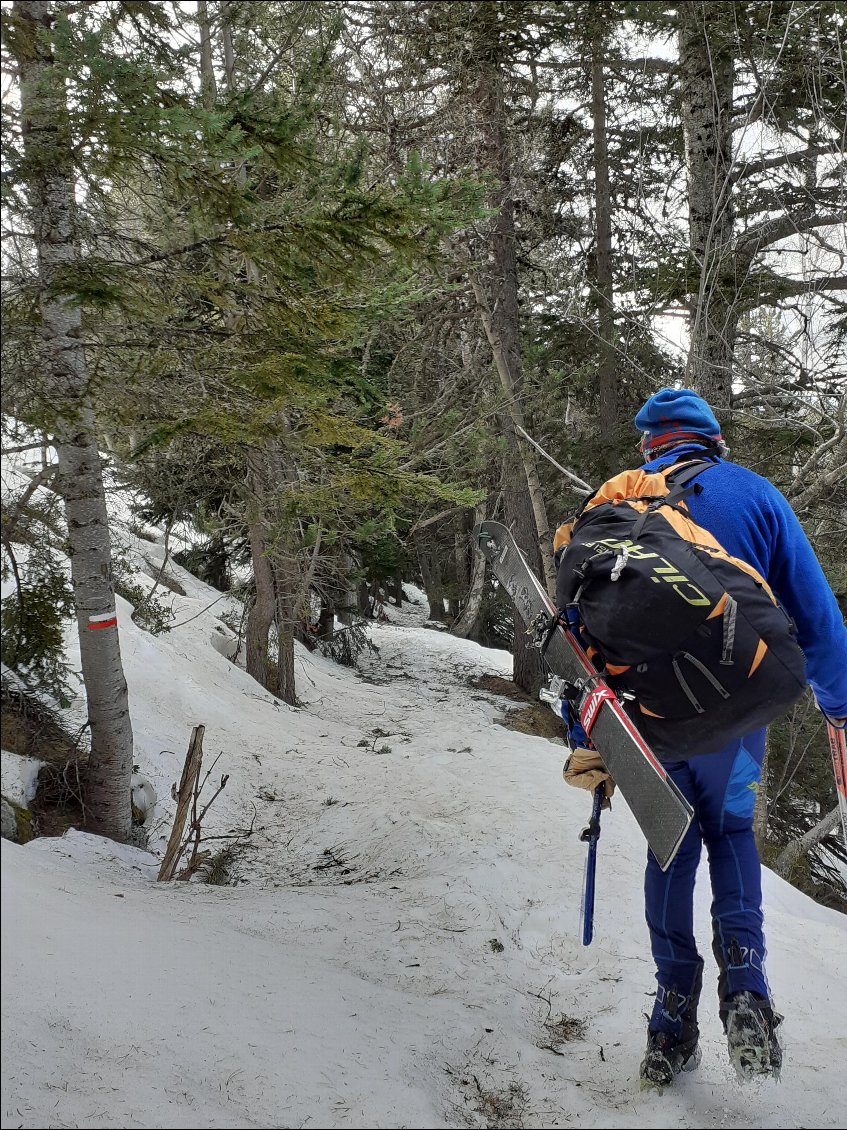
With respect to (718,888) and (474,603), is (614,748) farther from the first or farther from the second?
(474,603)

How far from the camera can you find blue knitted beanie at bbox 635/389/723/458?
2832 millimetres

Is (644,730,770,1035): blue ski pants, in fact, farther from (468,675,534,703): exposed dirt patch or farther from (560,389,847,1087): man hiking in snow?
(468,675,534,703): exposed dirt patch

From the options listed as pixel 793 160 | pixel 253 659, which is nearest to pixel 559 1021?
pixel 793 160

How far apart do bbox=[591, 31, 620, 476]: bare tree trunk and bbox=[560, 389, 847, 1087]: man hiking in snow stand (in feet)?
28.8

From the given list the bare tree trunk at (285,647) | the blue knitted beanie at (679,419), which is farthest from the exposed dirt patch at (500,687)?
the blue knitted beanie at (679,419)

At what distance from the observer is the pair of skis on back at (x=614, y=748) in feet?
7.13

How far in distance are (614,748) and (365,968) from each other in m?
2.00

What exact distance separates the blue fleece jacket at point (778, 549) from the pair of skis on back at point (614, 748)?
46 cm

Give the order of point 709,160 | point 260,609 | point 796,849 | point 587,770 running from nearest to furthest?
point 587,770 → point 709,160 → point 796,849 → point 260,609

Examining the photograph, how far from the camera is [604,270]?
40.7ft

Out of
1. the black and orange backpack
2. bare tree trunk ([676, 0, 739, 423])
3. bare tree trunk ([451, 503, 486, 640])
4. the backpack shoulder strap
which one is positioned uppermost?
bare tree trunk ([676, 0, 739, 423])

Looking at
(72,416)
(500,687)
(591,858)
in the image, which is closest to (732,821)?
(591,858)

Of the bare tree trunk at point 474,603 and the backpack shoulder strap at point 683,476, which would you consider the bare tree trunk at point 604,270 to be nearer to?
the bare tree trunk at point 474,603

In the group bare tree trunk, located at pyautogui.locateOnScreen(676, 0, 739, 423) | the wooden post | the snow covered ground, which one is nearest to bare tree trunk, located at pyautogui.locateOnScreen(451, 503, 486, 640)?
the snow covered ground
